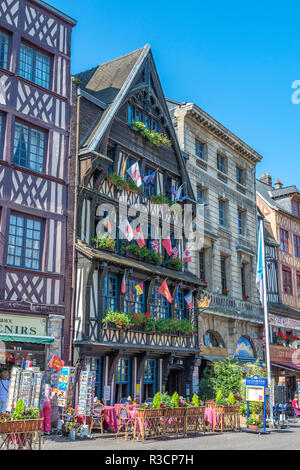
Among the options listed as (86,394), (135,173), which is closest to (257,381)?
(86,394)

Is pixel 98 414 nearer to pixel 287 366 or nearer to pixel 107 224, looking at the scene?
pixel 107 224

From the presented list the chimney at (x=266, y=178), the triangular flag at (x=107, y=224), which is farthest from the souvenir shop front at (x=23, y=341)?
the chimney at (x=266, y=178)

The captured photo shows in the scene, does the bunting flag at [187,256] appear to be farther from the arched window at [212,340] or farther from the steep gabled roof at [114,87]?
the arched window at [212,340]

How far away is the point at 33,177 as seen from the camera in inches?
649

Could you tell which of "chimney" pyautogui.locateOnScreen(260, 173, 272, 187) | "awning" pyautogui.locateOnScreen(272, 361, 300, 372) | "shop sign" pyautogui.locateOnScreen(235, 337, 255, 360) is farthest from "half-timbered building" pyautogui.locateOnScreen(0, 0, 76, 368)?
"chimney" pyautogui.locateOnScreen(260, 173, 272, 187)

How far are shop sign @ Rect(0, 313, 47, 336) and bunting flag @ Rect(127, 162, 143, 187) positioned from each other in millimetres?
6816

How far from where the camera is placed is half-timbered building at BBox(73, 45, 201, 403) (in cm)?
1755

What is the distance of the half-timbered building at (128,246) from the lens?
57.6 ft

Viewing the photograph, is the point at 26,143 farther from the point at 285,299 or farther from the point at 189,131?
the point at 285,299

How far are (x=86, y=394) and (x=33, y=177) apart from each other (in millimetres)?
6764

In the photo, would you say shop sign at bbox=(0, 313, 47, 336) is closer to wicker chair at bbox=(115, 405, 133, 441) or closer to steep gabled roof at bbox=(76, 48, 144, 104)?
wicker chair at bbox=(115, 405, 133, 441)

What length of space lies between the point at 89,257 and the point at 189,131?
11.4 meters

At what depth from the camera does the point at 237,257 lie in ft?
92.4
